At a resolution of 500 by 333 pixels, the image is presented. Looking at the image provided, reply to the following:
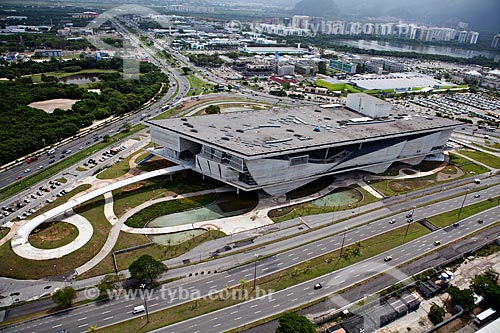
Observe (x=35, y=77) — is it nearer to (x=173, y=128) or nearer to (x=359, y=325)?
(x=173, y=128)

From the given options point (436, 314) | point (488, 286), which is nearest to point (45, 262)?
point (436, 314)

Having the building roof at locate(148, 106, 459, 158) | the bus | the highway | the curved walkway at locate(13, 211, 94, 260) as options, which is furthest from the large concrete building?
the bus

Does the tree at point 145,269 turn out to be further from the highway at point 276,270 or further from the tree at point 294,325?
the tree at point 294,325

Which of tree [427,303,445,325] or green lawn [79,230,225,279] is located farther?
green lawn [79,230,225,279]

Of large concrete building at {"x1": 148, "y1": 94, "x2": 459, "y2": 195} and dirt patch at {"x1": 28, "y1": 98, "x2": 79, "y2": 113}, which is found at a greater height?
large concrete building at {"x1": 148, "y1": 94, "x2": 459, "y2": 195}

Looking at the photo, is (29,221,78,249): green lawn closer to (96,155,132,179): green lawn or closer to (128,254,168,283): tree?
(128,254,168,283): tree

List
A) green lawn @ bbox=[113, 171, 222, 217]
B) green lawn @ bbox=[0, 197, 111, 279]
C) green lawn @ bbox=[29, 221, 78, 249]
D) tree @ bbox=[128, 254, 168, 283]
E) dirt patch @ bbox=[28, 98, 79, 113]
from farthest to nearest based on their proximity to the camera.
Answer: dirt patch @ bbox=[28, 98, 79, 113] → green lawn @ bbox=[113, 171, 222, 217] → green lawn @ bbox=[29, 221, 78, 249] → green lawn @ bbox=[0, 197, 111, 279] → tree @ bbox=[128, 254, 168, 283]
